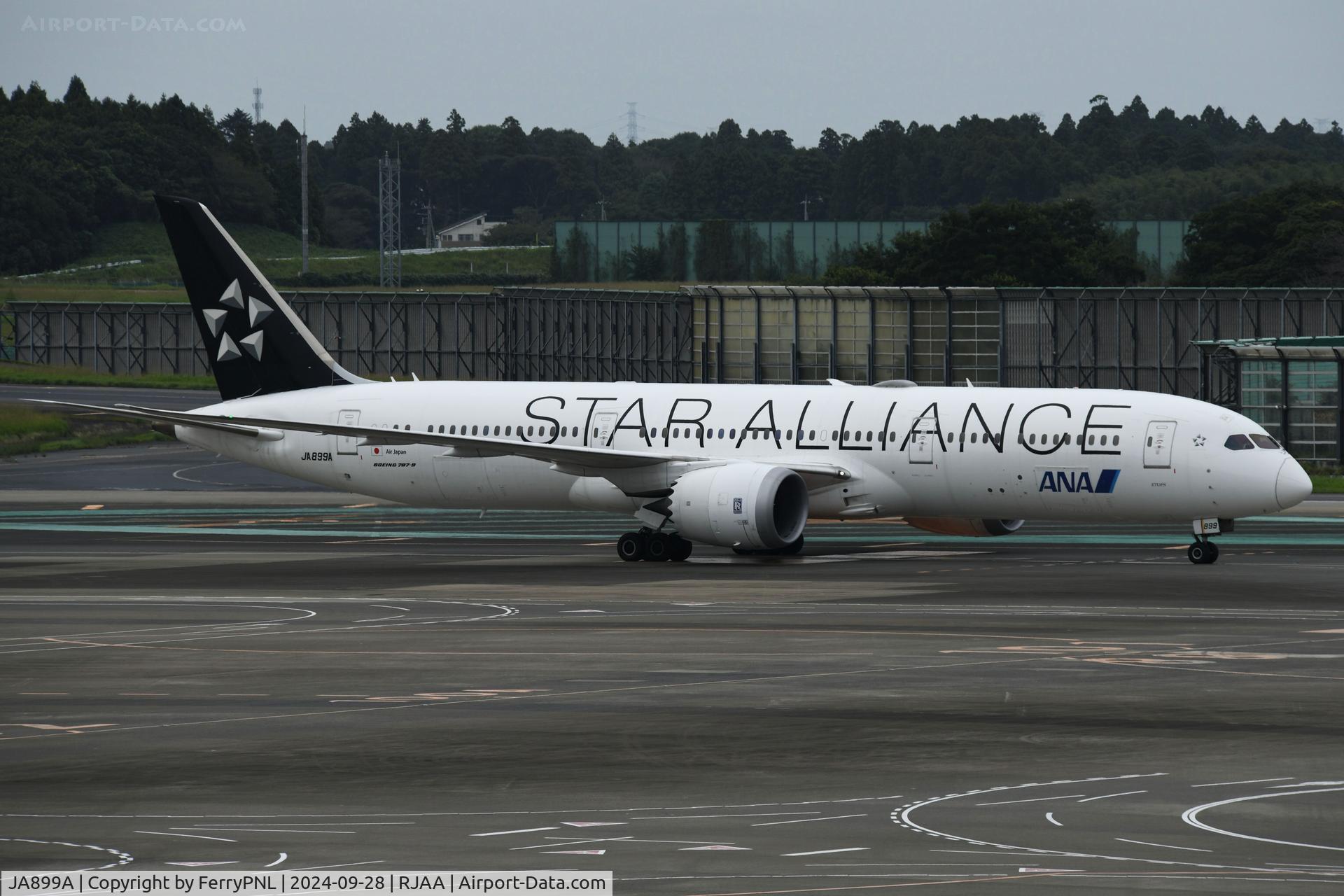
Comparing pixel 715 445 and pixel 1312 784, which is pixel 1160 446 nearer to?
pixel 715 445

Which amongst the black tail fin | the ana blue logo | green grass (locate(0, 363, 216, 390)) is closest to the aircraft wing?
the black tail fin

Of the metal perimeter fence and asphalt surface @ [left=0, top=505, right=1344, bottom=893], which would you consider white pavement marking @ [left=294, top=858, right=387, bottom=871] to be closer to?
asphalt surface @ [left=0, top=505, right=1344, bottom=893]

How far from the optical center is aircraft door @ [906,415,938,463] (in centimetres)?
4716

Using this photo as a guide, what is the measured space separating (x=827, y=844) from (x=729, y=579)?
26.8 metres

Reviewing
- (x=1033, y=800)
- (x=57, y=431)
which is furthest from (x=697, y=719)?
(x=57, y=431)

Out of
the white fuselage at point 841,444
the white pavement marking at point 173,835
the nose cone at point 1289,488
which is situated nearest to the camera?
the white pavement marking at point 173,835

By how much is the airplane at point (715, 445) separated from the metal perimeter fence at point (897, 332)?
26.3m

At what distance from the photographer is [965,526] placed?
5019cm

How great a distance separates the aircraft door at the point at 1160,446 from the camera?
45.0m

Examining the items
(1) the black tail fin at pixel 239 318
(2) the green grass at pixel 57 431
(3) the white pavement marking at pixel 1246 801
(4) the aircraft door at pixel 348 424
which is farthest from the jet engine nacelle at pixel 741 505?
(2) the green grass at pixel 57 431

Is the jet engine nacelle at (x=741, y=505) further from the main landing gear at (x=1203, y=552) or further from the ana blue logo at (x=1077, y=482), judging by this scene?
the main landing gear at (x=1203, y=552)

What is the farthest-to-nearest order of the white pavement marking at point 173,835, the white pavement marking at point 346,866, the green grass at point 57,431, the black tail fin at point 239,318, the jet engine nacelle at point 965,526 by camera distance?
the green grass at point 57,431 < the black tail fin at point 239,318 < the jet engine nacelle at point 965,526 < the white pavement marking at point 173,835 < the white pavement marking at point 346,866

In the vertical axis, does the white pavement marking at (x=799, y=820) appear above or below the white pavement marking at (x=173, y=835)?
below

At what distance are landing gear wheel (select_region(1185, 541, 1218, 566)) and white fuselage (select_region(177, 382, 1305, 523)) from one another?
0.82m
